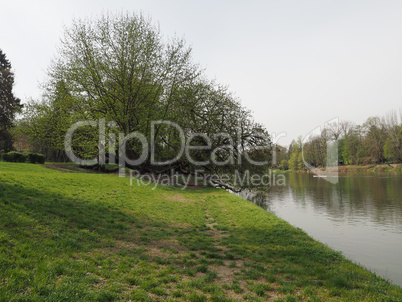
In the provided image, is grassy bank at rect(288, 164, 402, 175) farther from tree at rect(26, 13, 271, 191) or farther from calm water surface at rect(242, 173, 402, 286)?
tree at rect(26, 13, 271, 191)

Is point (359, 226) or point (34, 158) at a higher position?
point (34, 158)

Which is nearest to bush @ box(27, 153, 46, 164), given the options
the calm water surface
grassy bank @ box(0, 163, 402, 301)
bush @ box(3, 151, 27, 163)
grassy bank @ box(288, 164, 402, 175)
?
bush @ box(3, 151, 27, 163)

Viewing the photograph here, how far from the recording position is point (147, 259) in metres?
6.91

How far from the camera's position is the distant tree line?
6456 centimetres

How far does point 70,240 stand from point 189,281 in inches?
150

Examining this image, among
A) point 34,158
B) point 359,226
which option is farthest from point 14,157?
point 359,226

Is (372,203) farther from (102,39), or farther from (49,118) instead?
(49,118)

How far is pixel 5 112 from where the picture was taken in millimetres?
33656

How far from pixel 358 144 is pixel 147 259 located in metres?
88.2

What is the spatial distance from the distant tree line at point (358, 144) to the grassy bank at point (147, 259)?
5119 cm

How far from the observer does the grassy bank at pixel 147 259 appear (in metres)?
4.84

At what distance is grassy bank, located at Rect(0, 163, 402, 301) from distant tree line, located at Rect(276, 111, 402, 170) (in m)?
51.2

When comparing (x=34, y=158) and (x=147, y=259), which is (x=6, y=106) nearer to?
(x=34, y=158)

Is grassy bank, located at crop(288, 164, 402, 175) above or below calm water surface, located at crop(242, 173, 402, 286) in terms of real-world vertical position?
above
